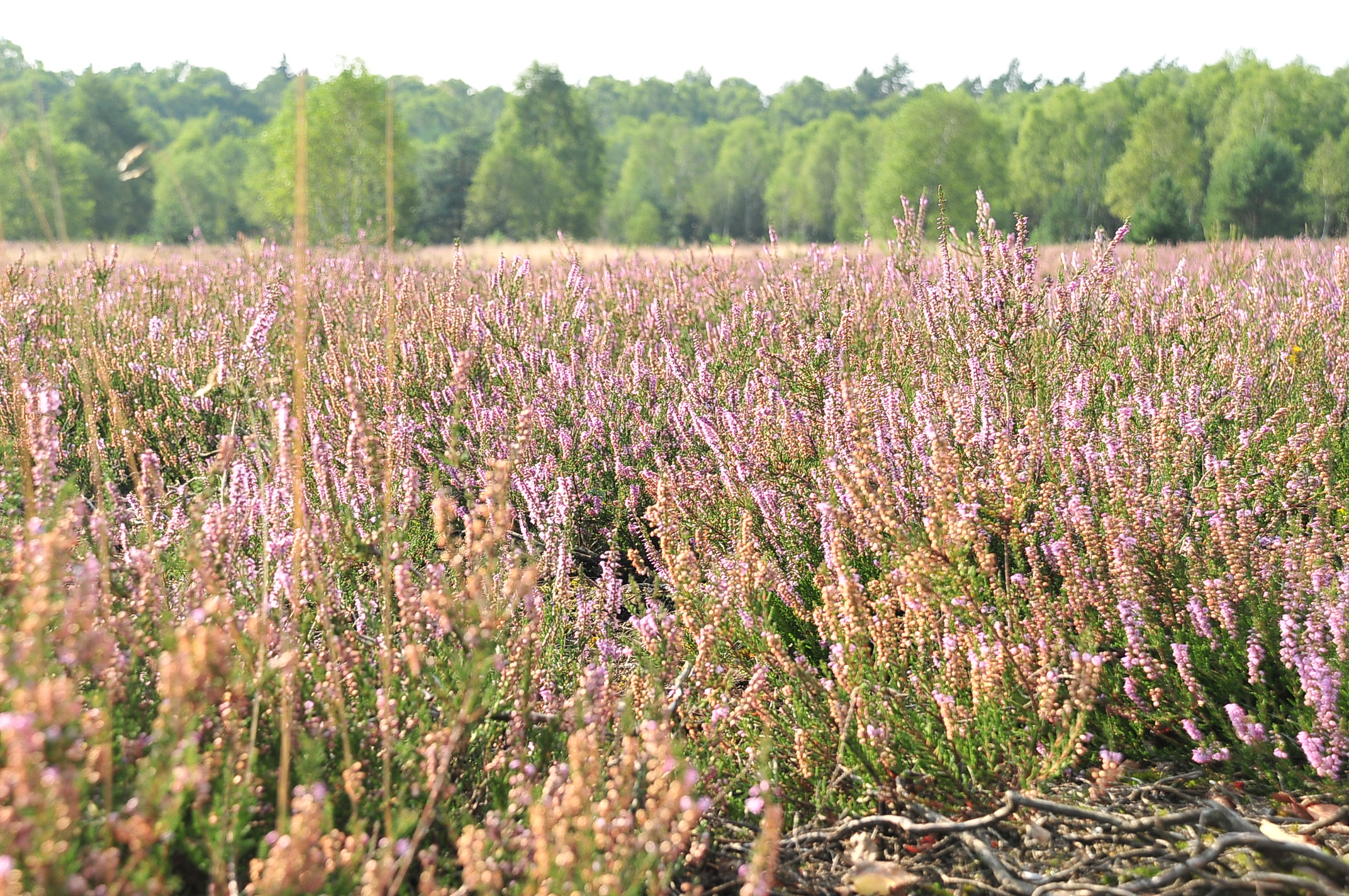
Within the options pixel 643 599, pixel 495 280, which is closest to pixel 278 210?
pixel 495 280

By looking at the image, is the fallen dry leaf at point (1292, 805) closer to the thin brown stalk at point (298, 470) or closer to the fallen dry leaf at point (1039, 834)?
the fallen dry leaf at point (1039, 834)

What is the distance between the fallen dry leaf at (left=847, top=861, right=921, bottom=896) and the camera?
1568 millimetres

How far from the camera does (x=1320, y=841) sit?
158 centimetres

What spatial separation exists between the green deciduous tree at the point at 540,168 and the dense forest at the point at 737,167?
16 cm

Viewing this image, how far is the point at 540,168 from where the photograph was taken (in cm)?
5741

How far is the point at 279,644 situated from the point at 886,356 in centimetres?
279

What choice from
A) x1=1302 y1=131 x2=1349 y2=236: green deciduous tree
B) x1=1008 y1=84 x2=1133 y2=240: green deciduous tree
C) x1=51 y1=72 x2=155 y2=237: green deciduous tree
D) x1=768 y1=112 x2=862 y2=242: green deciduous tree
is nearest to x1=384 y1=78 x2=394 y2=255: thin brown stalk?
x1=1302 y1=131 x2=1349 y2=236: green deciduous tree

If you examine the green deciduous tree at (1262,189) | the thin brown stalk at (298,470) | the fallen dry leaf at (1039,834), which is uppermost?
the green deciduous tree at (1262,189)

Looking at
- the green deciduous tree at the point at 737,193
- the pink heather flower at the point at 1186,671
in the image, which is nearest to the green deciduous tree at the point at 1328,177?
the pink heather flower at the point at 1186,671

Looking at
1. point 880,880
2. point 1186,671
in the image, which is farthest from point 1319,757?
point 880,880

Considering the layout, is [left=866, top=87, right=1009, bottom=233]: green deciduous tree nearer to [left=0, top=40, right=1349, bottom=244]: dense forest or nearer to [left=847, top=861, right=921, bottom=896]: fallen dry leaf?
[left=0, top=40, right=1349, bottom=244]: dense forest

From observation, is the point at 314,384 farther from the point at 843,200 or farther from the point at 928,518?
the point at 843,200

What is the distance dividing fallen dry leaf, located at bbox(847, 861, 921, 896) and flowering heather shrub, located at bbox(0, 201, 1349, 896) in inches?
7.2

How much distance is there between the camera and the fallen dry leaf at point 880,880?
5.15 feet
